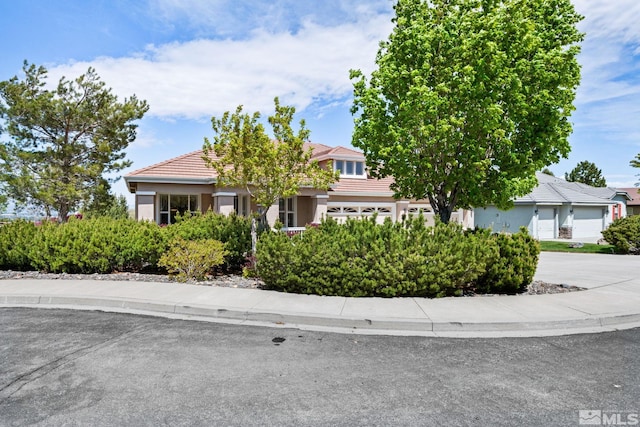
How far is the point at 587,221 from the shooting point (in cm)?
3014

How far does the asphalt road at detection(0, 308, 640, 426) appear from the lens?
356 cm

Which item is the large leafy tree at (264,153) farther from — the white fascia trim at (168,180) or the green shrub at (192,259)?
the white fascia trim at (168,180)

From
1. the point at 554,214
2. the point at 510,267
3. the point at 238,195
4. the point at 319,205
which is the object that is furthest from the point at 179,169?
the point at 554,214

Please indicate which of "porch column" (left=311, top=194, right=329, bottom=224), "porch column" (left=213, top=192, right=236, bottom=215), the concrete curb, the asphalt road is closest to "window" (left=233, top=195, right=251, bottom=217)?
"porch column" (left=213, top=192, right=236, bottom=215)

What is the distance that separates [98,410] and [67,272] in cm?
825

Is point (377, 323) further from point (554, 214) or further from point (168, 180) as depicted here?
point (554, 214)

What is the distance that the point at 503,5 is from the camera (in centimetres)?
972

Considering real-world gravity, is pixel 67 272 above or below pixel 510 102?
below

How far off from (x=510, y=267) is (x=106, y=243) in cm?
1013

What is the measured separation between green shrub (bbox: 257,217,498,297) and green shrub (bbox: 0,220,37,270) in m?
7.15

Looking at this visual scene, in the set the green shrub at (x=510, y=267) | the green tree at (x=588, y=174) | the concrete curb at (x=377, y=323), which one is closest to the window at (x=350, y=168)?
the green shrub at (x=510, y=267)

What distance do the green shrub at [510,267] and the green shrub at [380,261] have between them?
336 mm

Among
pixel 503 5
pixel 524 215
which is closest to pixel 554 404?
pixel 503 5

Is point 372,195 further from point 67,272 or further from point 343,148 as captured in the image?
point 67,272
